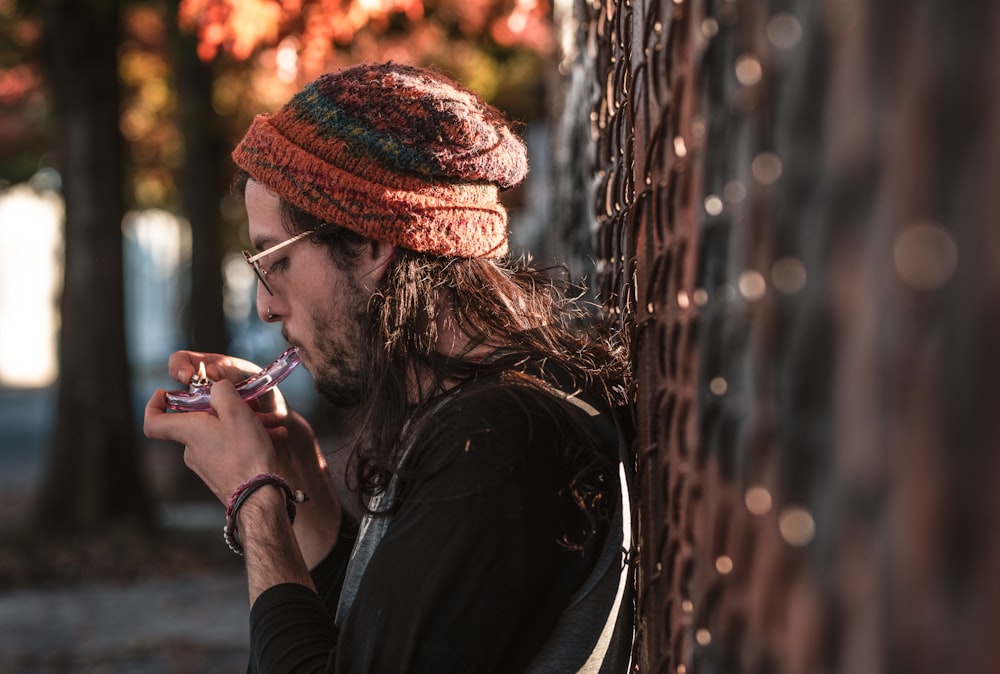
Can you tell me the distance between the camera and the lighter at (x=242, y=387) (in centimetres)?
228

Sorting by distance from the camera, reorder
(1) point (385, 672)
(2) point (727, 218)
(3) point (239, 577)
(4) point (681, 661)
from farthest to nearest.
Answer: (3) point (239, 577) < (1) point (385, 672) < (4) point (681, 661) < (2) point (727, 218)

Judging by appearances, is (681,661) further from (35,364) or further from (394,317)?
(35,364)

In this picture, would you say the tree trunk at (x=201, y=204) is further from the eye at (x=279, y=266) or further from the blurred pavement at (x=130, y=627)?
the eye at (x=279, y=266)

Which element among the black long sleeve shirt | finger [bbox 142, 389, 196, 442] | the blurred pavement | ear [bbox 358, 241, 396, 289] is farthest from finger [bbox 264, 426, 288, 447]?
the blurred pavement

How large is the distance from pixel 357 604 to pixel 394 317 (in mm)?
532

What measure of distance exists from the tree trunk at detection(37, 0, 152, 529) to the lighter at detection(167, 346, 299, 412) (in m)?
7.25

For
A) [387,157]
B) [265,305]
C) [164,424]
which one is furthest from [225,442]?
[387,157]

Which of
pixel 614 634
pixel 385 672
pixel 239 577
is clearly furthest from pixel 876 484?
pixel 239 577

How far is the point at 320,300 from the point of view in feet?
6.97

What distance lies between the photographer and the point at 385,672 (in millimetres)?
1606

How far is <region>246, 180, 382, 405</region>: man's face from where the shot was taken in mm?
2090

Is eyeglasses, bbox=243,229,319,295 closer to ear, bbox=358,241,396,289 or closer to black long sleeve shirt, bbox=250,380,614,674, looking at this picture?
ear, bbox=358,241,396,289

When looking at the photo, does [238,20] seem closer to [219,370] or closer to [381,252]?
[219,370]

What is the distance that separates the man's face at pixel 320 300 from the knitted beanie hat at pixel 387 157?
2.9 inches
